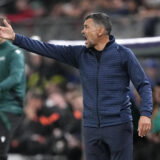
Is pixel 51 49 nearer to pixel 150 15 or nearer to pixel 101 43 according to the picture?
pixel 101 43

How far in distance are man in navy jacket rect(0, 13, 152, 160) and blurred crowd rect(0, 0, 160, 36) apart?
19.9ft

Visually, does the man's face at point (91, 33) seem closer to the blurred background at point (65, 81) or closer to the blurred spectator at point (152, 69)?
the blurred background at point (65, 81)

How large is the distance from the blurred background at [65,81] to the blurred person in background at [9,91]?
5.90ft

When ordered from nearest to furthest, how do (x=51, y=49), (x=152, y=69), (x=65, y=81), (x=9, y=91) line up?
(x=51, y=49) → (x=9, y=91) → (x=152, y=69) → (x=65, y=81)

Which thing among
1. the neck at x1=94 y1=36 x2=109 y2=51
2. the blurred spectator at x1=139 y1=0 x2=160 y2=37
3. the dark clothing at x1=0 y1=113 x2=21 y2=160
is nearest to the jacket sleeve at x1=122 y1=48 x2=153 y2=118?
the neck at x1=94 y1=36 x2=109 y2=51

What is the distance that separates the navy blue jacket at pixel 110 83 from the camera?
763 centimetres

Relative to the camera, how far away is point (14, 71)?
360 inches

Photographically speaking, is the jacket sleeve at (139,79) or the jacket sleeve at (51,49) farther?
the jacket sleeve at (51,49)

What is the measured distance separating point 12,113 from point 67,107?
3591 millimetres

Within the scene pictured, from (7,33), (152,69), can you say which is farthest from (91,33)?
(152,69)

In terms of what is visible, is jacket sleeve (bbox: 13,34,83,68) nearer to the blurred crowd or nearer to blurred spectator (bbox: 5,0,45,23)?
the blurred crowd

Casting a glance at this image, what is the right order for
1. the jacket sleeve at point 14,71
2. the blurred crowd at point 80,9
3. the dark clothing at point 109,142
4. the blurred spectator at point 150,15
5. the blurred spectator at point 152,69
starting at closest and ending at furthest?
the dark clothing at point 109,142, the jacket sleeve at point 14,71, the blurred spectator at point 152,69, the blurred spectator at point 150,15, the blurred crowd at point 80,9

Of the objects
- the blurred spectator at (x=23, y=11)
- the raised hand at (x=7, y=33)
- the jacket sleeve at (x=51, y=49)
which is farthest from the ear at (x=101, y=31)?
the blurred spectator at (x=23, y=11)

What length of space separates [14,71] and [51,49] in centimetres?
140
